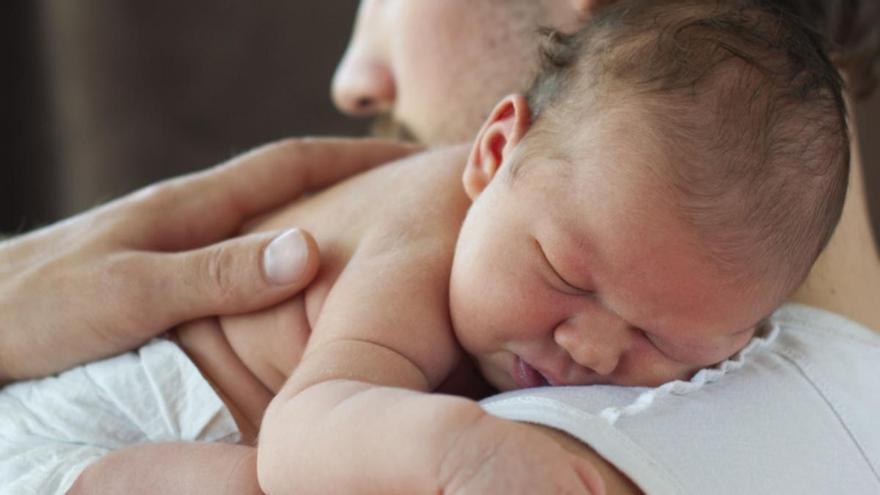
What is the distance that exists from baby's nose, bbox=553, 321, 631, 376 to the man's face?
646mm

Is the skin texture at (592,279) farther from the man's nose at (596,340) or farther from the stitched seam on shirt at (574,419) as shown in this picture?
the stitched seam on shirt at (574,419)

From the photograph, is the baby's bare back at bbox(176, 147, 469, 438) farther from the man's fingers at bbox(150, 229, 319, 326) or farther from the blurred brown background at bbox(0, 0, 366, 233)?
the blurred brown background at bbox(0, 0, 366, 233)

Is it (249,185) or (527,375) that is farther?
(249,185)

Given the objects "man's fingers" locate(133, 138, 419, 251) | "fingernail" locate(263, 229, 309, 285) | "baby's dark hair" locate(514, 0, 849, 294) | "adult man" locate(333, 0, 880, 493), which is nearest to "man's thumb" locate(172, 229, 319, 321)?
"fingernail" locate(263, 229, 309, 285)

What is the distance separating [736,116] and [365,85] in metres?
0.84

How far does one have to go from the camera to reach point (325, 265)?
1.02 meters

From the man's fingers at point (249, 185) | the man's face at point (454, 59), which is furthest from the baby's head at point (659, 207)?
the man's face at point (454, 59)

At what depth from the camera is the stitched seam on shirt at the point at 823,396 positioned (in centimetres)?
87

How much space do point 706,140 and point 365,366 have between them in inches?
12.1

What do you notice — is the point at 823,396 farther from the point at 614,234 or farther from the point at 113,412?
the point at 113,412

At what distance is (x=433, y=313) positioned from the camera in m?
0.92

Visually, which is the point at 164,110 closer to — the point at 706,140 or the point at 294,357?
the point at 294,357

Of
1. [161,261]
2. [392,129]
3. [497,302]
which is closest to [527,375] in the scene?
[497,302]

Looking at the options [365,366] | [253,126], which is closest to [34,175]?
[253,126]
